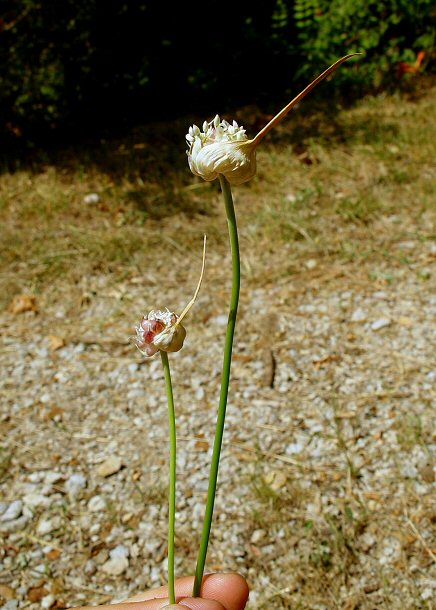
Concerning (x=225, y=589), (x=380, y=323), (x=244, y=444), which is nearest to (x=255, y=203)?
(x=380, y=323)

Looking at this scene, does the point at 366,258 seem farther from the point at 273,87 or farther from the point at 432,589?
the point at 273,87

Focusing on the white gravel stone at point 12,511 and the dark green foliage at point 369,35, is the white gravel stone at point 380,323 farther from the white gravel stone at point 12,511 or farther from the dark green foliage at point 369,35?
the dark green foliage at point 369,35

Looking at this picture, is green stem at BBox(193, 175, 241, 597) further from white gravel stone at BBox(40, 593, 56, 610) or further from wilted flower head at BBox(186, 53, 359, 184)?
white gravel stone at BBox(40, 593, 56, 610)

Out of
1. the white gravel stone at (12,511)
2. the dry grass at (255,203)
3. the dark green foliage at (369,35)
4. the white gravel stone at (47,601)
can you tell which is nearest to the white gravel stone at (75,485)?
the white gravel stone at (12,511)

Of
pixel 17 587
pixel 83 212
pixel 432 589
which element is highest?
pixel 83 212

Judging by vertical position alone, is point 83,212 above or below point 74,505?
above

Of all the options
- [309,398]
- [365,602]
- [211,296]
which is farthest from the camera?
→ [211,296]

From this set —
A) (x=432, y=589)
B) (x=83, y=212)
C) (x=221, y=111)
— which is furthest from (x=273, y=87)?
(x=432, y=589)
